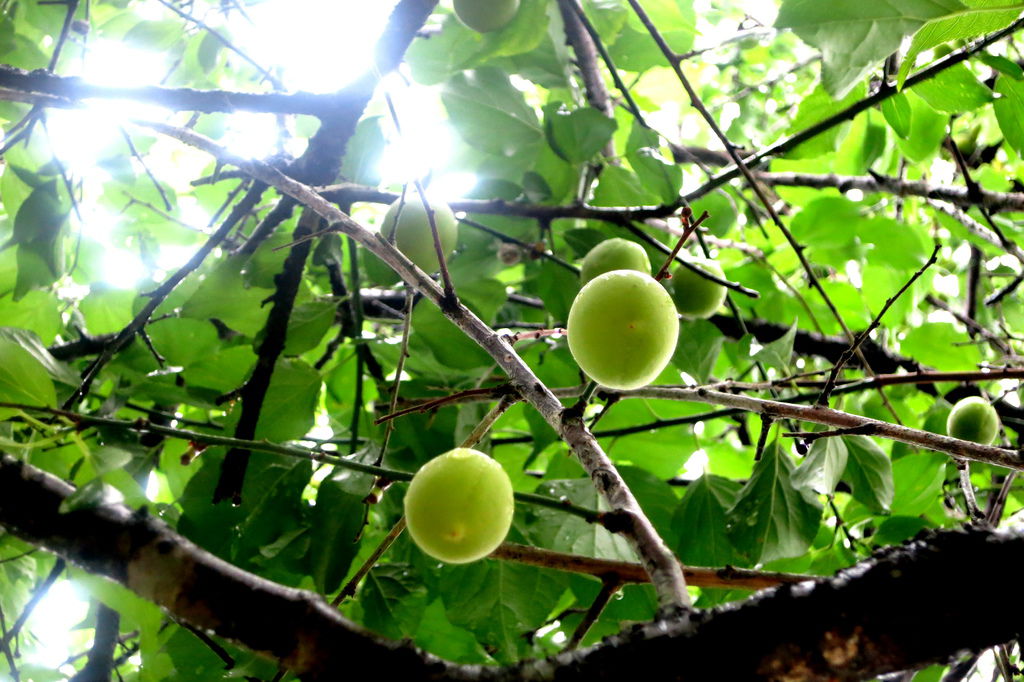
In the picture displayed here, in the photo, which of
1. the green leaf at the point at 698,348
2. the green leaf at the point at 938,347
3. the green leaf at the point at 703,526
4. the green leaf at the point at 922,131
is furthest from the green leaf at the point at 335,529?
the green leaf at the point at 938,347

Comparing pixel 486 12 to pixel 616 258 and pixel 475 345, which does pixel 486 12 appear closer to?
pixel 616 258

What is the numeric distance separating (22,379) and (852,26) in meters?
1.35

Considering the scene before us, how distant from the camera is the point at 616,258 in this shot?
1.62 m

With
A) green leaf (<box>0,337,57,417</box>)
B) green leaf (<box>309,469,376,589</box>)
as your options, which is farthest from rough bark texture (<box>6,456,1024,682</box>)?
green leaf (<box>309,469,376,589</box>)

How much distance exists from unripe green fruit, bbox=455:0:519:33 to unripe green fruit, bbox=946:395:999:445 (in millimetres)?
1475

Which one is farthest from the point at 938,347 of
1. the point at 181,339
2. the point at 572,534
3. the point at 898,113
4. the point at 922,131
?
the point at 181,339

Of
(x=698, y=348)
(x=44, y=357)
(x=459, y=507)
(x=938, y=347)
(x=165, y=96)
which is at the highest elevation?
(x=165, y=96)

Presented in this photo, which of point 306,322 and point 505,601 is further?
point 306,322

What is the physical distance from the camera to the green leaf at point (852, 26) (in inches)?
45.6

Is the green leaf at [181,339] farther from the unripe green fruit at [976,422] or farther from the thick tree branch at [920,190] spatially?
the unripe green fruit at [976,422]

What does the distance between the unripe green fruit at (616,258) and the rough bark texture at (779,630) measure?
105 cm

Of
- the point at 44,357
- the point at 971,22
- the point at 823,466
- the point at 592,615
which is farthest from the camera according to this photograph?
the point at 823,466

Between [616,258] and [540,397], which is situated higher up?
[616,258]

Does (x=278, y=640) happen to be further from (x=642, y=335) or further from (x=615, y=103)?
(x=615, y=103)
